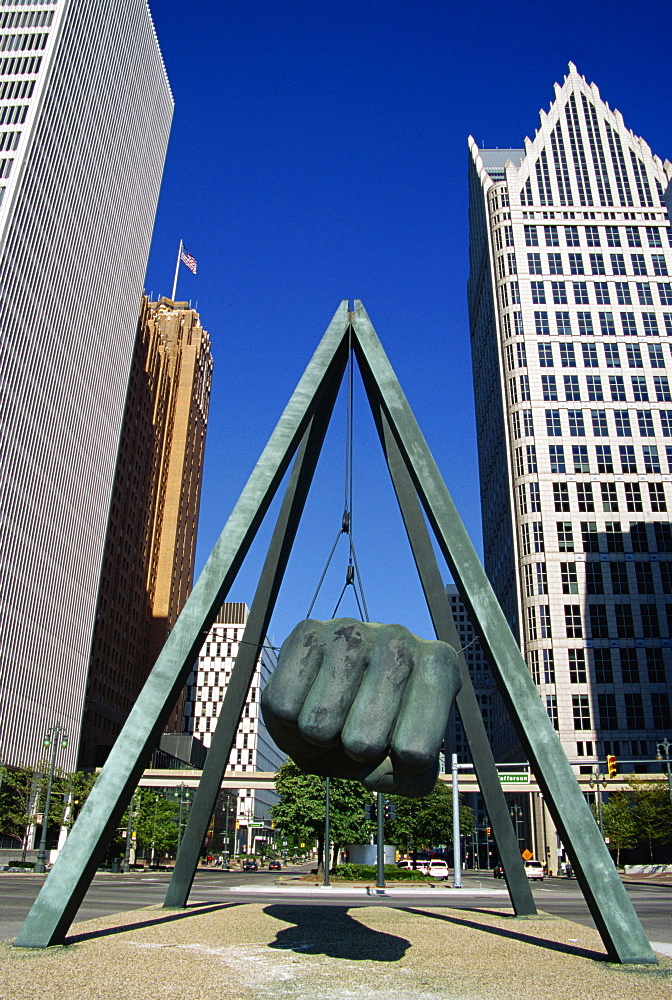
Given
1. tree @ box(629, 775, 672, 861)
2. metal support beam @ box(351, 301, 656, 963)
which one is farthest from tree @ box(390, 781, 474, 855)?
metal support beam @ box(351, 301, 656, 963)

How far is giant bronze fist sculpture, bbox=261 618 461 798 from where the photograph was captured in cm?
812

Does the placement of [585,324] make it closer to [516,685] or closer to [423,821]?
[423,821]

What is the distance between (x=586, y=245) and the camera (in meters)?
105

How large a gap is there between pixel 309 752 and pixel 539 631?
86312mm

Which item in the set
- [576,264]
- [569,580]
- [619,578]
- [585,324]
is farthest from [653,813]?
[576,264]

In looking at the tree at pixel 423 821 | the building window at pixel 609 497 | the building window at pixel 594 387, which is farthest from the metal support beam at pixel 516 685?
the building window at pixel 594 387

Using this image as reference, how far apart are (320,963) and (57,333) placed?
76.8 metres

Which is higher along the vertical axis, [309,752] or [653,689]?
[653,689]

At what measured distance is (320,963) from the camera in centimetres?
1083

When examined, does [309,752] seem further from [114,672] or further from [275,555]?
[114,672]

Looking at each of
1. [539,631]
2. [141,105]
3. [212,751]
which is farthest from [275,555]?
[141,105]

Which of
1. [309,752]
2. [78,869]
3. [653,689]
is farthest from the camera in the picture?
[653,689]

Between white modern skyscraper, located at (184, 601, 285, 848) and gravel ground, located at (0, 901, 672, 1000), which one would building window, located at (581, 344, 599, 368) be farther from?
gravel ground, located at (0, 901, 672, 1000)

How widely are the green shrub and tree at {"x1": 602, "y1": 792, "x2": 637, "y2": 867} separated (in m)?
26.1
